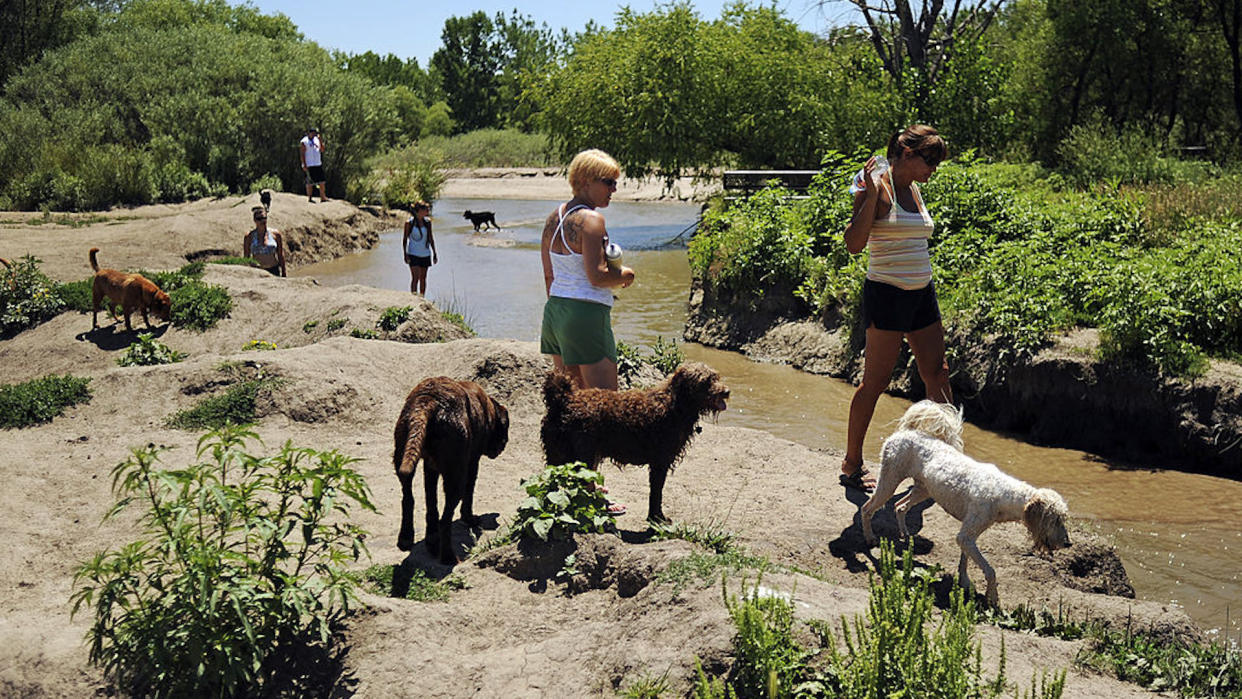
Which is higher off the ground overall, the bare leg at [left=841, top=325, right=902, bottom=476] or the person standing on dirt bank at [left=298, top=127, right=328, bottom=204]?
the person standing on dirt bank at [left=298, top=127, right=328, bottom=204]

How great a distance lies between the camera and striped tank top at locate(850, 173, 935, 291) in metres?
6.29

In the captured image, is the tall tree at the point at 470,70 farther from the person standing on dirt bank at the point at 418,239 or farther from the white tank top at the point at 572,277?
the white tank top at the point at 572,277

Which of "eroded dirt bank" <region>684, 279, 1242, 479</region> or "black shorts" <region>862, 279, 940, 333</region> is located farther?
"eroded dirt bank" <region>684, 279, 1242, 479</region>

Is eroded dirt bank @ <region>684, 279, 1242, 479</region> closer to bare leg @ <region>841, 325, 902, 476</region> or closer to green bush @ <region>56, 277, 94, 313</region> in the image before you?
bare leg @ <region>841, 325, 902, 476</region>

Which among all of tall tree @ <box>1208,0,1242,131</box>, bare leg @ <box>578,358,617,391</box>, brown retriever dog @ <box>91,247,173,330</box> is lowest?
brown retriever dog @ <box>91,247,173,330</box>

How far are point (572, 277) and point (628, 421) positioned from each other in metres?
1.04

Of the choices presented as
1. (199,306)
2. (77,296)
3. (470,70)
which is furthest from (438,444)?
(470,70)

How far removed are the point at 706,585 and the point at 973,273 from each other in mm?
7774

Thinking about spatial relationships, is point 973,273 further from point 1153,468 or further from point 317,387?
point 317,387

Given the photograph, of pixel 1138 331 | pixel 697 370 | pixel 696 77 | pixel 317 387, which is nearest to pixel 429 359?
pixel 317 387

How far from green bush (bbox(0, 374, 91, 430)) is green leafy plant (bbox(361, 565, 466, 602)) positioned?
4584 mm

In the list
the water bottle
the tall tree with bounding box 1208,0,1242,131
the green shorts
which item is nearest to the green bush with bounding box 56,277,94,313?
the green shorts

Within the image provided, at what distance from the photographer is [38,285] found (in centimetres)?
1340

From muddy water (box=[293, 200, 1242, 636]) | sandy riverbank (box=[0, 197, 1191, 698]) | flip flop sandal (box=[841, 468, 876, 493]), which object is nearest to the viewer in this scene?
sandy riverbank (box=[0, 197, 1191, 698])
